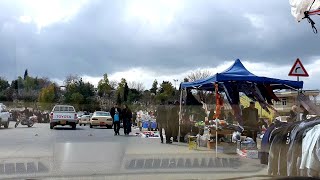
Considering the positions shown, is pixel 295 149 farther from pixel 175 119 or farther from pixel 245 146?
pixel 175 119

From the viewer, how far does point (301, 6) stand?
362 inches

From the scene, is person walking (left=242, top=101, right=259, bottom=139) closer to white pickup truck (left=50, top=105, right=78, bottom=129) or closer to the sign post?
the sign post

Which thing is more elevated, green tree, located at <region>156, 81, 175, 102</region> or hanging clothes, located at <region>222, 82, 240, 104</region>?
green tree, located at <region>156, 81, 175, 102</region>

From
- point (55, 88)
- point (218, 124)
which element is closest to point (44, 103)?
point (55, 88)

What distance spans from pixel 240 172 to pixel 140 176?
213 cm

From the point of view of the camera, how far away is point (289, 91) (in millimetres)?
15633

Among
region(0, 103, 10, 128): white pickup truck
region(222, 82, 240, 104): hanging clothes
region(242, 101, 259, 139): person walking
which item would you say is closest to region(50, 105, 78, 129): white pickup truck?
region(0, 103, 10, 128): white pickup truck

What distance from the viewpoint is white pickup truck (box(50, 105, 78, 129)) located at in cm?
1811

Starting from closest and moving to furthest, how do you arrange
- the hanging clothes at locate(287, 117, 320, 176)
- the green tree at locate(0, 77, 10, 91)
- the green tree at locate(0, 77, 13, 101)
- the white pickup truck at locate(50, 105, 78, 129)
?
the hanging clothes at locate(287, 117, 320, 176) < the green tree at locate(0, 77, 10, 91) < the green tree at locate(0, 77, 13, 101) < the white pickup truck at locate(50, 105, 78, 129)

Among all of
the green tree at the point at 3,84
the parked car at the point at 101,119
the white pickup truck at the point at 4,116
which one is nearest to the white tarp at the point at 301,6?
the green tree at the point at 3,84

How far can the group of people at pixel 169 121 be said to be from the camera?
1716cm

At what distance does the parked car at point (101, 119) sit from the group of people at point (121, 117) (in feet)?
3.65

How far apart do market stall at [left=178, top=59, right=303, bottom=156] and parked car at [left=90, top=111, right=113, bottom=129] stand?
7913mm

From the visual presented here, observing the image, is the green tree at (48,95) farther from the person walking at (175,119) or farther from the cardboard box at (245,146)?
the cardboard box at (245,146)
